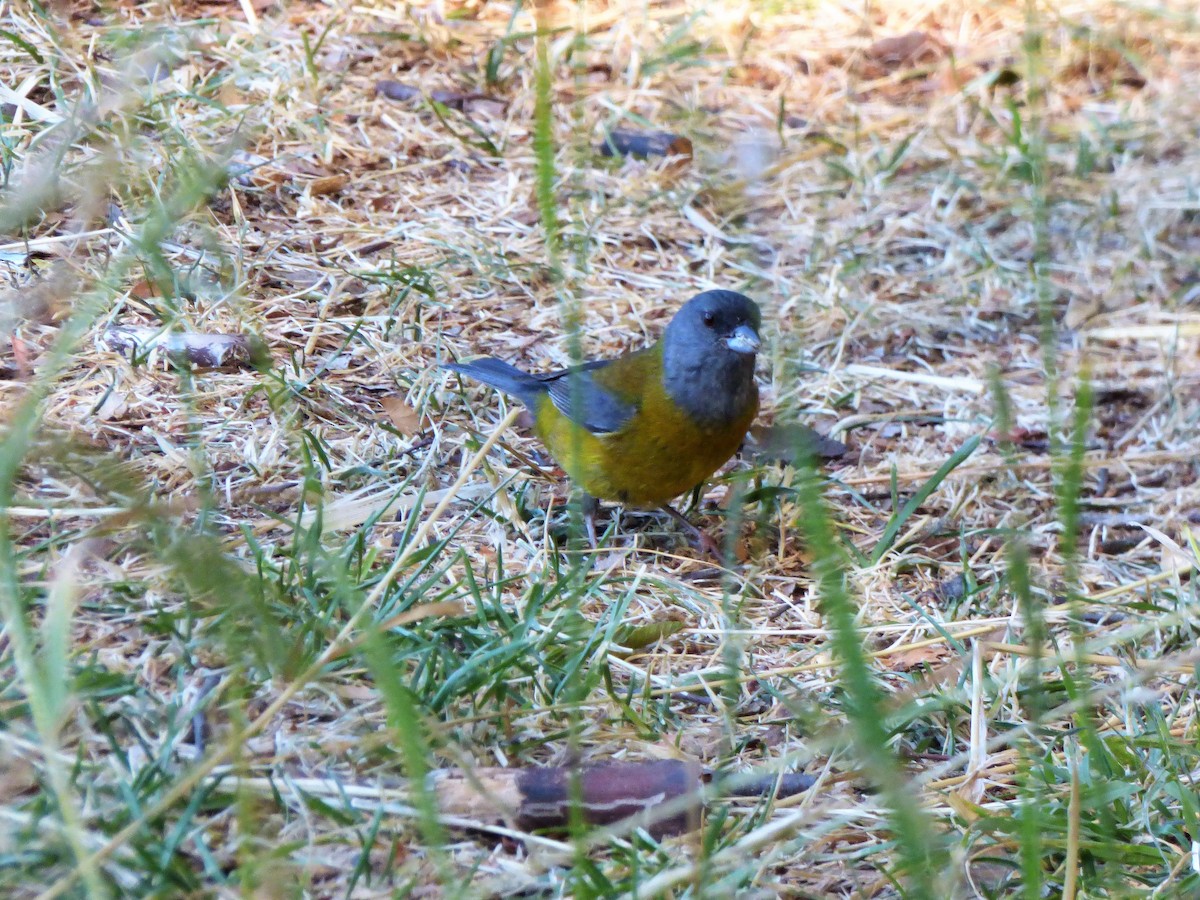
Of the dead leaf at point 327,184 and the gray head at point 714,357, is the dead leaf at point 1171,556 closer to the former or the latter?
the gray head at point 714,357

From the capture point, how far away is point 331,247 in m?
4.62

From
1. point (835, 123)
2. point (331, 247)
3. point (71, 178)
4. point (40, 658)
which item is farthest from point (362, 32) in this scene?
point (40, 658)

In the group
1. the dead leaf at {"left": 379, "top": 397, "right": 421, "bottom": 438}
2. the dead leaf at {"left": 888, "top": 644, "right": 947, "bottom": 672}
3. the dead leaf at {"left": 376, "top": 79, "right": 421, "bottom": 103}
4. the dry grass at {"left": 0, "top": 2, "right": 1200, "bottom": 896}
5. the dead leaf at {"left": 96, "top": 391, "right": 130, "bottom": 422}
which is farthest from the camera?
the dead leaf at {"left": 376, "top": 79, "right": 421, "bottom": 103}

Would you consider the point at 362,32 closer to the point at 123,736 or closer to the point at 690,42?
the point at 690,42

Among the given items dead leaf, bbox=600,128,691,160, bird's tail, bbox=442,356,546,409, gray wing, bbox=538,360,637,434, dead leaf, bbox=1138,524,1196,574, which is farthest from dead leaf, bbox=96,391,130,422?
dead leaf, bbox=1138,524,1196,574

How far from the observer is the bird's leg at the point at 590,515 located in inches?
155

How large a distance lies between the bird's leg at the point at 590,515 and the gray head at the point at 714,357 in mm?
461

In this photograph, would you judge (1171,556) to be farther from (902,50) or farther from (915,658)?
(902,50)

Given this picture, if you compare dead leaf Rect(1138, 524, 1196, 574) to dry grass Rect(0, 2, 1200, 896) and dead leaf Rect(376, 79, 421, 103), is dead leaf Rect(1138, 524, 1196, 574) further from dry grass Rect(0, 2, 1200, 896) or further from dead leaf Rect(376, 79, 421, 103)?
dead leaf Rect(376, 79, 421, 103)

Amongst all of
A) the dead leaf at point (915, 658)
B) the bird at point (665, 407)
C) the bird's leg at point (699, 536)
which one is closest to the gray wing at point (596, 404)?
the bird at point (665, 407)

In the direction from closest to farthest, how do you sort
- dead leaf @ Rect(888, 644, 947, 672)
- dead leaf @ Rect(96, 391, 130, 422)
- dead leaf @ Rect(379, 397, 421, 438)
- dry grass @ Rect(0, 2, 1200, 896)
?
dry grass @ Rect(0, 2, 1200, 896), dead leaf @ Rect(888, 644, 947, 672), dead leaf @ Rect(96, 391, 130, 422), dead leaf @ Rect(379, 397, 421, 438)

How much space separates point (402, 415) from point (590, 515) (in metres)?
0.67

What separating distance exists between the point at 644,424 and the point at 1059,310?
2.30 metres

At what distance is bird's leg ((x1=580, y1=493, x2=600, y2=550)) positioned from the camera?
3939 mm
